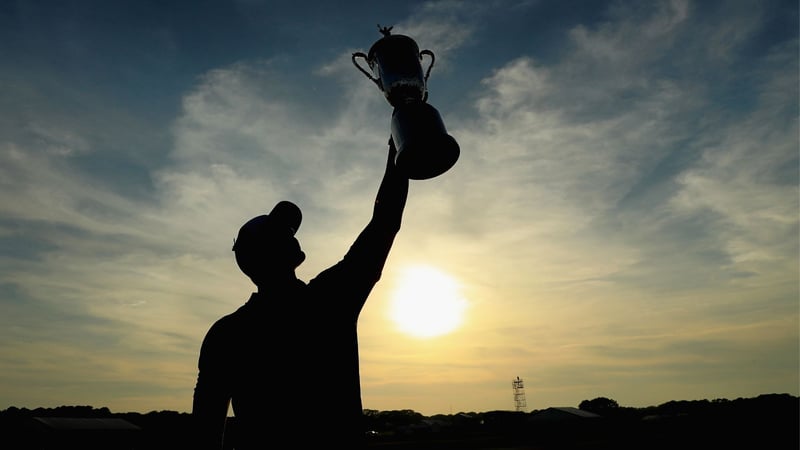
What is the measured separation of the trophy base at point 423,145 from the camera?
2500 mm

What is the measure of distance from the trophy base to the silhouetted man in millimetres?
114

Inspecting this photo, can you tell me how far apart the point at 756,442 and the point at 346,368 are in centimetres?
4280

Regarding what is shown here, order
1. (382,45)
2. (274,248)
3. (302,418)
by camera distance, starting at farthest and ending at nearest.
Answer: (382,45) < (274,248) < (302,418)

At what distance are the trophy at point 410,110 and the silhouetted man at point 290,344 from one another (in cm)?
17

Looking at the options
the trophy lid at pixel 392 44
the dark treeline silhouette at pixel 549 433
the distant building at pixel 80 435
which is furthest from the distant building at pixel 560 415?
the trophy lid at pixel 392 44

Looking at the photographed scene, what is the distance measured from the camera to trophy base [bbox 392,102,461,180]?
2.50 m

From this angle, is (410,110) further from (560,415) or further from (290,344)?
(560,415)

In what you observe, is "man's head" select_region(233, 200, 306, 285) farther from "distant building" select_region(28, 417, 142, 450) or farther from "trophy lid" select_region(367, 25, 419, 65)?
"distant building" select_region(28, 417, 142, 450)

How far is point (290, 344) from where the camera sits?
2168mm

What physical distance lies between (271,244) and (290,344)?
1.55 feet

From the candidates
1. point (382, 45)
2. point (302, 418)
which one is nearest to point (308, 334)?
point (302, 418)

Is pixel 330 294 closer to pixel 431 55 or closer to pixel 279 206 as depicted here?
pixel 279 206

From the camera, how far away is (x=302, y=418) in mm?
2002

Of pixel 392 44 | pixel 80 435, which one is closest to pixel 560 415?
pixel 80 435
